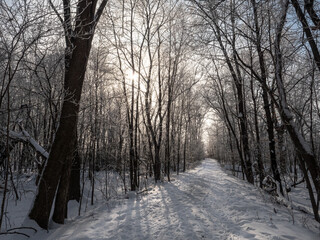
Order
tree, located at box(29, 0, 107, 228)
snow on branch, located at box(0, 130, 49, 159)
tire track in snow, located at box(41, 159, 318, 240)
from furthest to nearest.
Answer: snow on branch, located at box(0, 130, 49, 159)
tree, located at box(29, 0, 107, 228)
tire track in snow, located at box(41, 159, 318, 240)

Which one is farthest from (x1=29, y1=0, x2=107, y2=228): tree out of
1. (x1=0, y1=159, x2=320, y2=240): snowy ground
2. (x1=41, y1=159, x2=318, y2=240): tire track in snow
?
(x1=41, y1=159, x2=318, y2=240): tire track in snow

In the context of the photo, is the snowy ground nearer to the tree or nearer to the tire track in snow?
the tire track in snow

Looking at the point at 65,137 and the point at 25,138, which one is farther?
the point at 25,138

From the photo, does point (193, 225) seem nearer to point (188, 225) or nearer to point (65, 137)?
point (188, 225)

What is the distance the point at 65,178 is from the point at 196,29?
603cm

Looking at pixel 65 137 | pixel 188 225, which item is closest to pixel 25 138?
pixel 65 137

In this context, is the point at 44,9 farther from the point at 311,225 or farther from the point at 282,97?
the point at 311,225

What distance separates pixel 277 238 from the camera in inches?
124

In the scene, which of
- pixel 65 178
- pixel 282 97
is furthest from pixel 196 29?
pixel 65 178

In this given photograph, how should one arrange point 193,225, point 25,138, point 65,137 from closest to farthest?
point 193,225 → point 65,137 → point 25,138

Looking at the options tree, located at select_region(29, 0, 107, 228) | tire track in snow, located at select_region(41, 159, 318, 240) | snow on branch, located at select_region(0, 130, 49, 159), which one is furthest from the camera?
snow on branch, located at select_region(0, 130, 49, 159)

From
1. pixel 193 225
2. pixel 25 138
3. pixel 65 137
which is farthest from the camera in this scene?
pixel 25 138

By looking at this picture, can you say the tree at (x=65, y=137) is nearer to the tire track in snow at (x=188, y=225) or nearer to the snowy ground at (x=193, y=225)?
the snowy ground at (x=193, y=225)

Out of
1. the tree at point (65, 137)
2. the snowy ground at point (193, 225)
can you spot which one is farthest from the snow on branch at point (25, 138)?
the snowy ground at point (193, 225)
